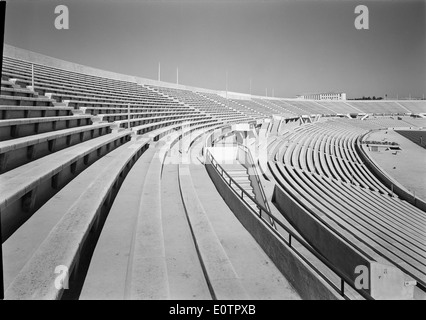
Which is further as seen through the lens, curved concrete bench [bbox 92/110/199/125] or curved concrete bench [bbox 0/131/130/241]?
curved concrete bench [bbox 92/110/199/125]

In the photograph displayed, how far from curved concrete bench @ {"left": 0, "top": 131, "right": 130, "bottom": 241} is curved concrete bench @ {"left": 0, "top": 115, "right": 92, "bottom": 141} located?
1.40 feet

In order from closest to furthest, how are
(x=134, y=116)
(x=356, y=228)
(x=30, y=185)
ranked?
(x=30, y=185) → (x=356, y=228) → (x=134, y=116)

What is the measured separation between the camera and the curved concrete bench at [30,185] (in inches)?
80.8

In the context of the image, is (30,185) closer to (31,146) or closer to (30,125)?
(31,146)

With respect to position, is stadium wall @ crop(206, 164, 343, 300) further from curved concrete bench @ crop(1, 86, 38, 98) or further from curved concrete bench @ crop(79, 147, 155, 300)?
curved concrete bench @ crop(1, 86, 38, 98)

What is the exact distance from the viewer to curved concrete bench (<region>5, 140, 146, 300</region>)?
1.51 metres

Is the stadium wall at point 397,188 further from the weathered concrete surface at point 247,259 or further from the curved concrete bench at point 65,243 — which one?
the curved concrete bench at point 65,243

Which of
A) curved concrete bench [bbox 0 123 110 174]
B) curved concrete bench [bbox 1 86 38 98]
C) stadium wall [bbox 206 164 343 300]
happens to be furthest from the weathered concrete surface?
curved concrete bench [bbox 1 86 38 98]

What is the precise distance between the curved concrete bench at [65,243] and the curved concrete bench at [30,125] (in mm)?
840

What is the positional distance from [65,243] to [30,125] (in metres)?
2.30

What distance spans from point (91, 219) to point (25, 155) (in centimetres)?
134

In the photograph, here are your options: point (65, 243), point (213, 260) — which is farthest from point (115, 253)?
point (213, 260)

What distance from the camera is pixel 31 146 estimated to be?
3.09 meters
